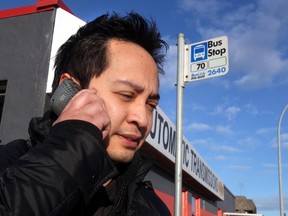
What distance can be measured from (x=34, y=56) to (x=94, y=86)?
418 cm

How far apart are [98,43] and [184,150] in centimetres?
915

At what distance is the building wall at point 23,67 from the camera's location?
531 cm

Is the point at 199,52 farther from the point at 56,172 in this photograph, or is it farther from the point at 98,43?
the point at 56,172

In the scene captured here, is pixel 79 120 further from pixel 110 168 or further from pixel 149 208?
pixel 149 208

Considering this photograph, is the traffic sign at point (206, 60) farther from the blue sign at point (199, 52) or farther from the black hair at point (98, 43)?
the black hair at point (98, 43)

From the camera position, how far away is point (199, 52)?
13.5 feet

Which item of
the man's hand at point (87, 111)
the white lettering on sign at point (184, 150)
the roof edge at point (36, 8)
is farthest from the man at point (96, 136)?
the white lettering on sign at point (184, 150)

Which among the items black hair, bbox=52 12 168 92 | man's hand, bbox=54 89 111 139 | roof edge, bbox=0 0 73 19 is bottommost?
man's hand, bbox=54 89 111 139

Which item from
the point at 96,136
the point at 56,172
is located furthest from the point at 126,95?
the point at 56,172

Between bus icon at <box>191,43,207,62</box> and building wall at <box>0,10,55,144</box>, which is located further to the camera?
building wall at <box>0,10,55,144</box>

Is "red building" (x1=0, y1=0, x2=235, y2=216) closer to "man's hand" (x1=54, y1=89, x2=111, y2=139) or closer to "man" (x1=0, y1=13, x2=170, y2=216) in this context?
"man" (x1=0, y1=13, x2=170, y2=216)

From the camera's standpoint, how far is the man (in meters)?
1.17

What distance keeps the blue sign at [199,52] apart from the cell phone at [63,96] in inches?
102

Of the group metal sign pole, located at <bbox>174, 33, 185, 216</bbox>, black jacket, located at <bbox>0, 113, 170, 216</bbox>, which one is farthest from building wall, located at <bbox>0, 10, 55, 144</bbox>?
black jacket, located at <bbox>0, 113, 170, 216</bbox>
